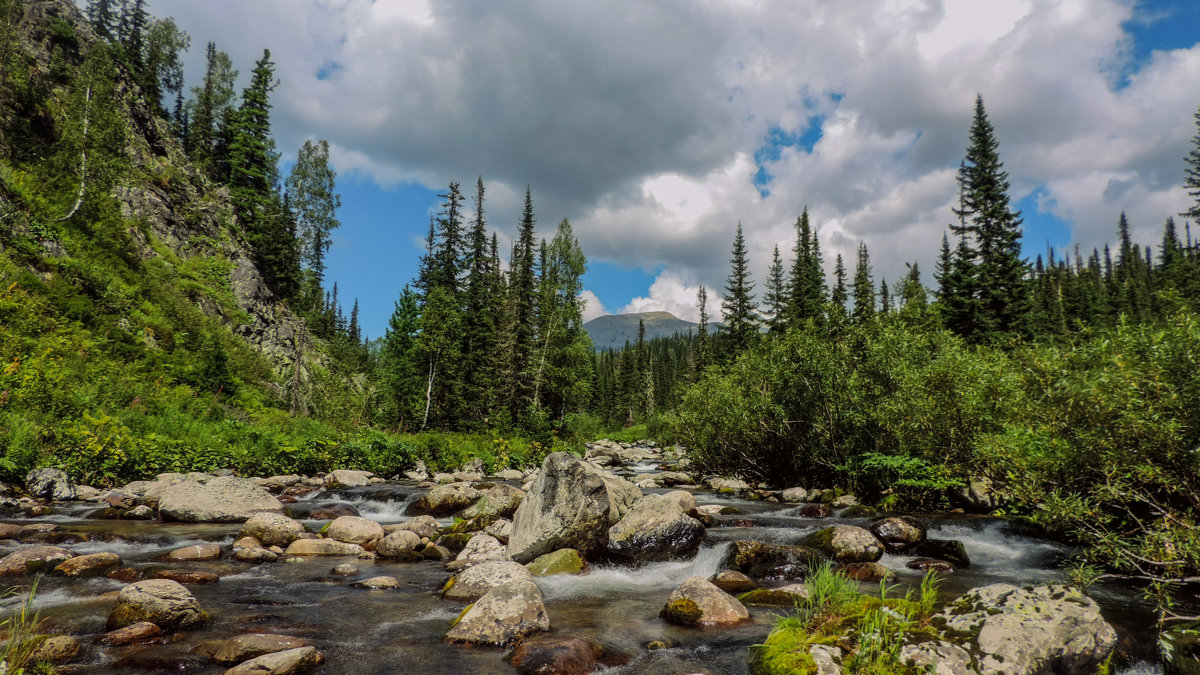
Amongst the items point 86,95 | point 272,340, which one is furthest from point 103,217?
point 272,340

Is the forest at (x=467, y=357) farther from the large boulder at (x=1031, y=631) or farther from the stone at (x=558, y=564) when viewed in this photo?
the stone at (x=558, y=564)

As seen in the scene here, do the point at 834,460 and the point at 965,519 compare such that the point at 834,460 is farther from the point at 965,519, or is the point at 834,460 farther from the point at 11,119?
the point at 11,119

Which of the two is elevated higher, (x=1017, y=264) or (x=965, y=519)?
(x=1017, y=264)

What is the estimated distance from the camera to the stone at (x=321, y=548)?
10.2 metres

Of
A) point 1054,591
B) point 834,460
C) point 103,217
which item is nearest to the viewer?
point 1054,591

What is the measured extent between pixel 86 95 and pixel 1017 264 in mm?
61032

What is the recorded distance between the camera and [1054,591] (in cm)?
525

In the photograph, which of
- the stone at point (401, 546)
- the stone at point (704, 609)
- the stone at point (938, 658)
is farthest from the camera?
the stone at point (401, 546)

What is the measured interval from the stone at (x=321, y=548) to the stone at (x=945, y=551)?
36.6 ft

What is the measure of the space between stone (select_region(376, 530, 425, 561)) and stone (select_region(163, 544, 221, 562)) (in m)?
2.82

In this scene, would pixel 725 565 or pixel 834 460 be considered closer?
pixel 725 565

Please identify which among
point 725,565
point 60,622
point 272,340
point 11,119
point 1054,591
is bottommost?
point 725,565

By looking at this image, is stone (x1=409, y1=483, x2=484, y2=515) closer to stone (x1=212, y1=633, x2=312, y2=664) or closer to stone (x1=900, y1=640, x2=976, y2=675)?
stone (x1=212, y1=633, x2=312, y2=664)

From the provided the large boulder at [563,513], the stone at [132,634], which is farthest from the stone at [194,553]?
the large boulder at [563,513]
